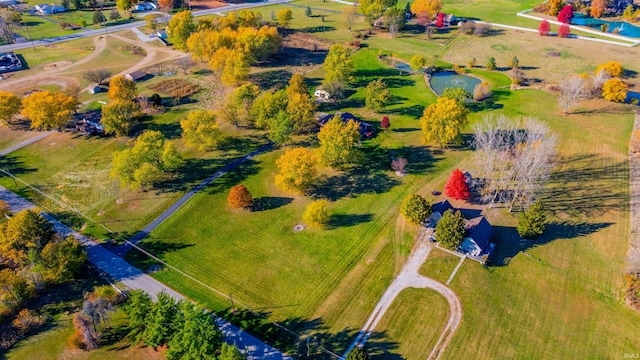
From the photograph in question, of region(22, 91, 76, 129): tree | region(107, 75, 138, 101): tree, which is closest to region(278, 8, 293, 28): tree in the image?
region(107, 75, 138, 101): tree

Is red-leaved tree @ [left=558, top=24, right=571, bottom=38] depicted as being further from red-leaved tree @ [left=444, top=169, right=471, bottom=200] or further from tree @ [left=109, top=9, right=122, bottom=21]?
tree @ [left=109, top=9, right=122, bottom=21]

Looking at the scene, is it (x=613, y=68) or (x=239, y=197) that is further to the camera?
(x=613, y=68)

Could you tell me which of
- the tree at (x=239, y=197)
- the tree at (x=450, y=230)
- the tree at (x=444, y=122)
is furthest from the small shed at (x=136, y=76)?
the tree at (x=450, y=230)

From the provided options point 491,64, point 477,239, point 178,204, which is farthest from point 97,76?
A: point 491,64

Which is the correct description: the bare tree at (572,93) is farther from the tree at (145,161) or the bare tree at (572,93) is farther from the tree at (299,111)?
the tree at (145,161)

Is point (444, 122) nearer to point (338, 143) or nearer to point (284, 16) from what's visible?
point (338, 143)

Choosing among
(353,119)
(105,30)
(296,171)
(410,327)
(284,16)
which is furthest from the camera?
(105,30)
